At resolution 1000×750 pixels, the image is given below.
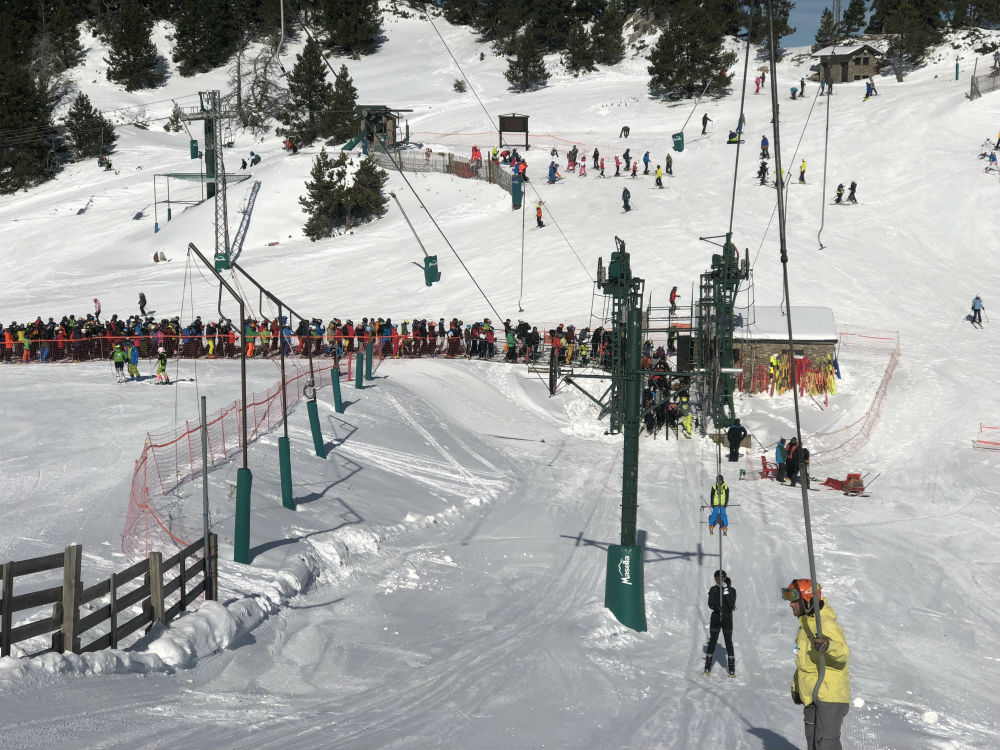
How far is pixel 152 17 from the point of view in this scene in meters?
98.9

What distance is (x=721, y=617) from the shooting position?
13133mm

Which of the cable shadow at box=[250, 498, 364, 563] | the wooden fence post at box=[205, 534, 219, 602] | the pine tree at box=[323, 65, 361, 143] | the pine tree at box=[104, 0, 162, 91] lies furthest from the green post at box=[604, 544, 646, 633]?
the pine tree at box=[104, 0, 162, 91]

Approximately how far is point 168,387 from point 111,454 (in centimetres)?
786

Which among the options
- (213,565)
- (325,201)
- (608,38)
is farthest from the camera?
(608,38)

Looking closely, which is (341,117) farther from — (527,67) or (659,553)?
(659,553)

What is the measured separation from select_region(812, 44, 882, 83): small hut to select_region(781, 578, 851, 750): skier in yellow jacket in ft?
231

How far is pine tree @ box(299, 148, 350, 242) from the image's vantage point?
52094 millimetres

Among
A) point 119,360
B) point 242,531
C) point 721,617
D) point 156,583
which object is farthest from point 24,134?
point 721,617

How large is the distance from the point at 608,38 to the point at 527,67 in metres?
6.96

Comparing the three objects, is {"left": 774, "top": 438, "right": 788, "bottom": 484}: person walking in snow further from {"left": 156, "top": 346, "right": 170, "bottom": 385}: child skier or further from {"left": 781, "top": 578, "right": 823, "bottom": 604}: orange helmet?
{"left": 781, "top": 578, "right": 823, "bottom": 604}: orange helmet

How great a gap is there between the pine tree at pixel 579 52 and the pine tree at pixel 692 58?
9467 millimetres

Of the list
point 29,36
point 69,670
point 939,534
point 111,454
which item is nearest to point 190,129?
point 29,36

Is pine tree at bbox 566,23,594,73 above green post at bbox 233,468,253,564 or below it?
above

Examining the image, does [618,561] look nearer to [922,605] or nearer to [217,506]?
[922,605]
